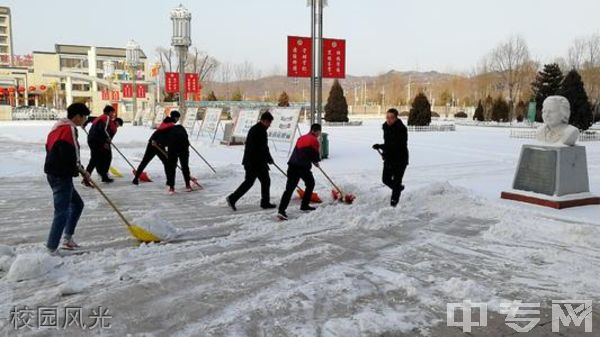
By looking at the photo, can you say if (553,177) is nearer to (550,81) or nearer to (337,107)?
(337,107)

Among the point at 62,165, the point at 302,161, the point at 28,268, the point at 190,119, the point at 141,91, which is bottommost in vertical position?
the point at 28,268

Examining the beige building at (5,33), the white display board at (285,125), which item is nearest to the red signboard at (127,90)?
the white display board at (285,125)

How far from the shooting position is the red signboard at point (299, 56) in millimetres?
12930

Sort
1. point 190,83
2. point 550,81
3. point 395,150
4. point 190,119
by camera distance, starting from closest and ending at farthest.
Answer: point 395,150 → point 190,119 → point 550,81 → point 190,83

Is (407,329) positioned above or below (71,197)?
below

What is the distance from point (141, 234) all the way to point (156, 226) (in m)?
0.19

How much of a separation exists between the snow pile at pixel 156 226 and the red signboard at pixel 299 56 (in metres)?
8.04

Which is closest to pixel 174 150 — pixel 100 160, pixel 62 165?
pixel 100 160

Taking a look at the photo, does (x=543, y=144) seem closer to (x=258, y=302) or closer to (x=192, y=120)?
(x=258, y=302)

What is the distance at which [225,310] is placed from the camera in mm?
3631

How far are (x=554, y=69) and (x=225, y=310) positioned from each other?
33180 millimetres

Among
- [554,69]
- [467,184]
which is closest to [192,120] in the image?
[467,184]

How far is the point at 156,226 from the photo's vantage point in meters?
5.45

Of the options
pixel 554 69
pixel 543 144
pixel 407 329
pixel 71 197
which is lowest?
pixel 407 329
